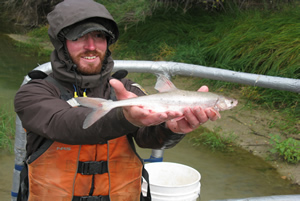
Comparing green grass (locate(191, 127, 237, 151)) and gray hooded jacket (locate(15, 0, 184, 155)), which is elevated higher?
gray hooded jacket (locate(15, 0, 184, 155))

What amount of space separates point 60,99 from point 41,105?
15cm

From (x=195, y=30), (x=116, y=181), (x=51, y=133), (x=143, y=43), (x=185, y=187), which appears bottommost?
(x=143, y=43)

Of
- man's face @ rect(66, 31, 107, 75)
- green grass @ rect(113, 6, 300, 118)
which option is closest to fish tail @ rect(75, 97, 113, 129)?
man's face @ rect(66, 31, 107, 75)

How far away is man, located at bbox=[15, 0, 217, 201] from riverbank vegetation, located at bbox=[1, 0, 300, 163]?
11.3 ft

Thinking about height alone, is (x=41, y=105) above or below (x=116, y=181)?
above

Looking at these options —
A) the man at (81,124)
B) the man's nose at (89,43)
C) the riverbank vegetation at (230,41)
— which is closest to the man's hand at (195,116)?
the man at (81,124)

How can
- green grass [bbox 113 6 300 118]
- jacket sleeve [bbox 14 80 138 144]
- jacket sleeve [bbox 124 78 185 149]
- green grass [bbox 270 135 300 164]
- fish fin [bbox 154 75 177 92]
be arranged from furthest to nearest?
1. green grass [bbox 113 6 300 118]
2. green grass [bbox 270 135 300 164]
3. jacket sleeve [bbox 124 78 185 149]
4. fish fin [bbox 154 75 177 92]
5. jacket sleeve [bbox 14 80 138 144]

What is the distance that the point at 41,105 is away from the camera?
2.28 metres

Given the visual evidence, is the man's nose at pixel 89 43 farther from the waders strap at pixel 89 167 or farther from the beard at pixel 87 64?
the waders strap at pixel 89 167

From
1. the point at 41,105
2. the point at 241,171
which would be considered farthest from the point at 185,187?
the point at 241,171

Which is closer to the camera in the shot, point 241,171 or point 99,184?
point 99,184

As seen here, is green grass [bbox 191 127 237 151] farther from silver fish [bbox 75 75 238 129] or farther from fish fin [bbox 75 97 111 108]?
fish fin [bbox 75 97 111 108]

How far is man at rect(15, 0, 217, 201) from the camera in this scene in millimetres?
2117

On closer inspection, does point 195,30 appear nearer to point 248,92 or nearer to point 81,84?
point 248,92
